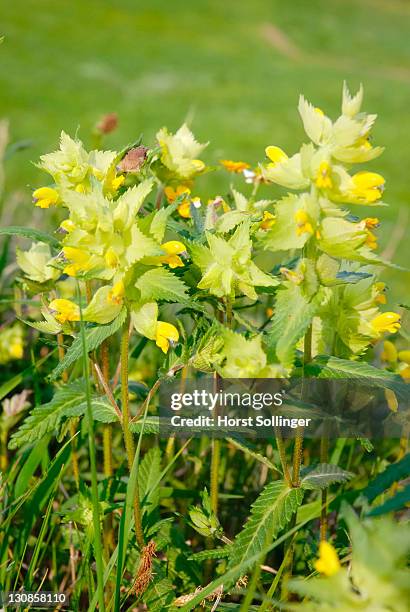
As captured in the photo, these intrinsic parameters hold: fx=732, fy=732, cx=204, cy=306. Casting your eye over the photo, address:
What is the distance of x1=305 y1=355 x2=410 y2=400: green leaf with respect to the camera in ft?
2.77

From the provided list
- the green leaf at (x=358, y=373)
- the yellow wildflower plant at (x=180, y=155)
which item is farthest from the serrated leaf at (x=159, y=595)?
the yellow wildflower plant at (x=180, y=155)

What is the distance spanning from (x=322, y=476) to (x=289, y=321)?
0.86ft

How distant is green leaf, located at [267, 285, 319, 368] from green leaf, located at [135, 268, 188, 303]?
0.36 feet

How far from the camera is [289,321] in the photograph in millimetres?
798

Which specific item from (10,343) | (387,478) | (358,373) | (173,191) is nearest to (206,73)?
(10,343)

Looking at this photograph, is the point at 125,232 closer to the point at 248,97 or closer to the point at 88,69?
the point at 248,97

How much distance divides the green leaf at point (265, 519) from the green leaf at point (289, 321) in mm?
190

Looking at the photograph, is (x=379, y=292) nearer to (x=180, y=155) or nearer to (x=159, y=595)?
(x=180, y=155)

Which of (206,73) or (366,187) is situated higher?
(206,73)

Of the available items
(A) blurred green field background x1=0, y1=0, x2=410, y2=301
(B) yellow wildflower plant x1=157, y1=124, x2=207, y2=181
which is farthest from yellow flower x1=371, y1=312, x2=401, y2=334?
(A) blurred green field background x1=0, y1=0, x2=410, y2=301

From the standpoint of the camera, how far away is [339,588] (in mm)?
534

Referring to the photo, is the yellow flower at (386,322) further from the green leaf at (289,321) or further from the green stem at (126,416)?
the green stem at (126,416)

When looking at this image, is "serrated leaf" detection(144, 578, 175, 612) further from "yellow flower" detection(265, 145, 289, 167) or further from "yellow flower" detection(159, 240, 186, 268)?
"yellow flower" detection(265, 145, 289, 167)

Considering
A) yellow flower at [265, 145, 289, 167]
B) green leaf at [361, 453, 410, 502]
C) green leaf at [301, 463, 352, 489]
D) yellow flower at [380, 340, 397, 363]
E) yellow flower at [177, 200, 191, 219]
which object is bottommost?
green leaf at [301, 463, 352, 489]
